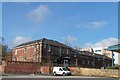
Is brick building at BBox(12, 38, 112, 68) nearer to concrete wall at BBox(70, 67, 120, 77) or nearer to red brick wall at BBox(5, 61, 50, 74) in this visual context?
red brick wall at BBox(5, 61, 50, 74)

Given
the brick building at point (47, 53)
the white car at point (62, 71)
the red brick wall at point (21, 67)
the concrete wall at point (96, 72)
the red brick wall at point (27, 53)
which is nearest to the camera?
the concrete wall at point (96, 72)

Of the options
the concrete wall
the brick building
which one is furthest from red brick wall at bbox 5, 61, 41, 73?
the concrete wall

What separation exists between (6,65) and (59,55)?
2267 cm

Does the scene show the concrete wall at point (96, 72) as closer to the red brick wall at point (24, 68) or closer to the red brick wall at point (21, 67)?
the red brick wall at point (24, 68)

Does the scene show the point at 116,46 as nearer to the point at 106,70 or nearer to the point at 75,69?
the point at 106,70

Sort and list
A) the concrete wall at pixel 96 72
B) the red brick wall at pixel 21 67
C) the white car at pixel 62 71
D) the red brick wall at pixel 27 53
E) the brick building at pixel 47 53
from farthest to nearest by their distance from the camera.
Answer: the red brick wall at pixel 27 53, the brick building at pixel 47 53, the red brick wall at pixel 21 67, the white car at pixel 62 71, the concrete wall at pixel 96 72

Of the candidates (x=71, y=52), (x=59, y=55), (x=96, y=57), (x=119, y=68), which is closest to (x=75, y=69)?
(x=119, y=68)

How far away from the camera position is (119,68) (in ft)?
142

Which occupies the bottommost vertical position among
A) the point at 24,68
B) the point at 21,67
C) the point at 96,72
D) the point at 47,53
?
the point at 96,72

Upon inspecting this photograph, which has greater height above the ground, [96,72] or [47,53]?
[47,53]

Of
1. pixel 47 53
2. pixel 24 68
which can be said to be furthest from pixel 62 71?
pixel 47 53

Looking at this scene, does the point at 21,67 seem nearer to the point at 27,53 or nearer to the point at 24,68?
the point at 24,68

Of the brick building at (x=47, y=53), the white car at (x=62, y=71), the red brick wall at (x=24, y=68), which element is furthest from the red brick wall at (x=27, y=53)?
the white car at (x=62, y=71)

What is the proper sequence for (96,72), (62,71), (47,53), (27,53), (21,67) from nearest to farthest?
(96,72)
(62,71)
(21,67)
(47,53)
(27,53)
